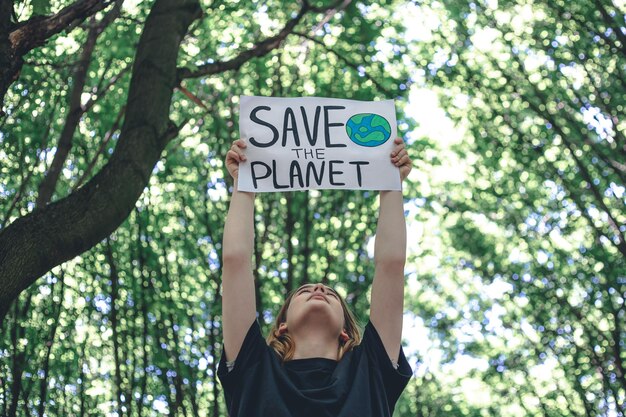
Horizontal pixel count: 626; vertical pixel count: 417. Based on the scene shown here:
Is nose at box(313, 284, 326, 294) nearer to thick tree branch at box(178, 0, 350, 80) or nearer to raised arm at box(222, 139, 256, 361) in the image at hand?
raised arm at box(222, 139, 256, 361)

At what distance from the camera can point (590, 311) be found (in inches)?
456

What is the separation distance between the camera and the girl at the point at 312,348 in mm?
3066

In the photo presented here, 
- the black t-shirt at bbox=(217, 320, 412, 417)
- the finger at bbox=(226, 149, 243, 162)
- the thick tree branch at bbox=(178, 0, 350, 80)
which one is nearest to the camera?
the black t-shirt at bbox=(217, 320, 412, 417)

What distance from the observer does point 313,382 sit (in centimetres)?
319

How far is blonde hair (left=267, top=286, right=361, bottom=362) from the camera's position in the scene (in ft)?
11.2

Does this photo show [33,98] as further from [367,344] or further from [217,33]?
[367,344]

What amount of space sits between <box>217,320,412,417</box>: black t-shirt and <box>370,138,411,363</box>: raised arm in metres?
0.05

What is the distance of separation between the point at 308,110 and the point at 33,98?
5834 millimetres

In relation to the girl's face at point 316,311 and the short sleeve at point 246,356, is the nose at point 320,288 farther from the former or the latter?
the short sleeve at point 246,356

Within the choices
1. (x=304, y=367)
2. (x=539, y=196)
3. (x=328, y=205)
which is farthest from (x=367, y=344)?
(x=539, y=196)

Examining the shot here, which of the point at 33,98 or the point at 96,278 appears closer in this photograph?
the point at 33,98

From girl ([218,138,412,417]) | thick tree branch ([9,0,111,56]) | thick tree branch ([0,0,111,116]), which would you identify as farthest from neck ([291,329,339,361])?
thick tree branch ([9,0,111,56])

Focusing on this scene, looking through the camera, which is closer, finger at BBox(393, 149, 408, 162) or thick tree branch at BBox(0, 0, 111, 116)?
finger at BBox(393, 149, 408, 162)

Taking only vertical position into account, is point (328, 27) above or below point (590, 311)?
above
